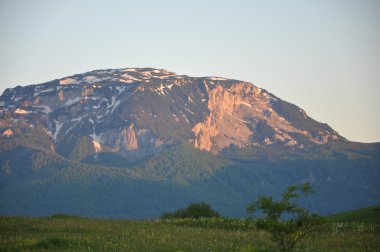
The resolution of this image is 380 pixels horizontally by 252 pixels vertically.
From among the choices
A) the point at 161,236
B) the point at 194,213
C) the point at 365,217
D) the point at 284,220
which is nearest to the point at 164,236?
the point at 161,236

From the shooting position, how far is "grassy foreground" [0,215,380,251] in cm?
5659

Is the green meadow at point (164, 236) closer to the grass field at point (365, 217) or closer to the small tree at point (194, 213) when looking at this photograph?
the grass field at point (365, 217)

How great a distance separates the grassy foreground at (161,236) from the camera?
56594 millimetres

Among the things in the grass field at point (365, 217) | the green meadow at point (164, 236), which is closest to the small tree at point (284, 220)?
the green meadow at point (164, 236)

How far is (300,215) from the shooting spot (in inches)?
2094

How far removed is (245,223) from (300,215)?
981 inches

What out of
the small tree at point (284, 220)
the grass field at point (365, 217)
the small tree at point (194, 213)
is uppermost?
the small tree at point (284, 220)

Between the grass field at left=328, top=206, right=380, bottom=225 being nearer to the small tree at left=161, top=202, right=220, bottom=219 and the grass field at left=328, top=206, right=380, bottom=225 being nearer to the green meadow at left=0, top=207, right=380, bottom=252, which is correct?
the green meadow at left=0, top=207, right=380, bottom=252

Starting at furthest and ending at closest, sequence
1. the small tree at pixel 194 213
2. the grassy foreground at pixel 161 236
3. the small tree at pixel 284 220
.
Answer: the small tree at pixel 194 213 < the grassy foreground at pixel 161 236 < the small tree at pixel 284 220

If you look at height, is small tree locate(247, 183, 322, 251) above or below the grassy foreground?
above

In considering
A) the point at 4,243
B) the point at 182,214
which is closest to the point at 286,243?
the point at 4,243

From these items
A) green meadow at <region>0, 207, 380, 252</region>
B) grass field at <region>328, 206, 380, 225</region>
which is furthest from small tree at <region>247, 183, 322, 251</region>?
grass field at <region>328, 206, 380, 225</region>

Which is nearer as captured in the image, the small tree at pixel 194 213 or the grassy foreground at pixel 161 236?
the grassy foreground at pixel 161 236

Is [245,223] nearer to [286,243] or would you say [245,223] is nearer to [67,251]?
[286,243]
